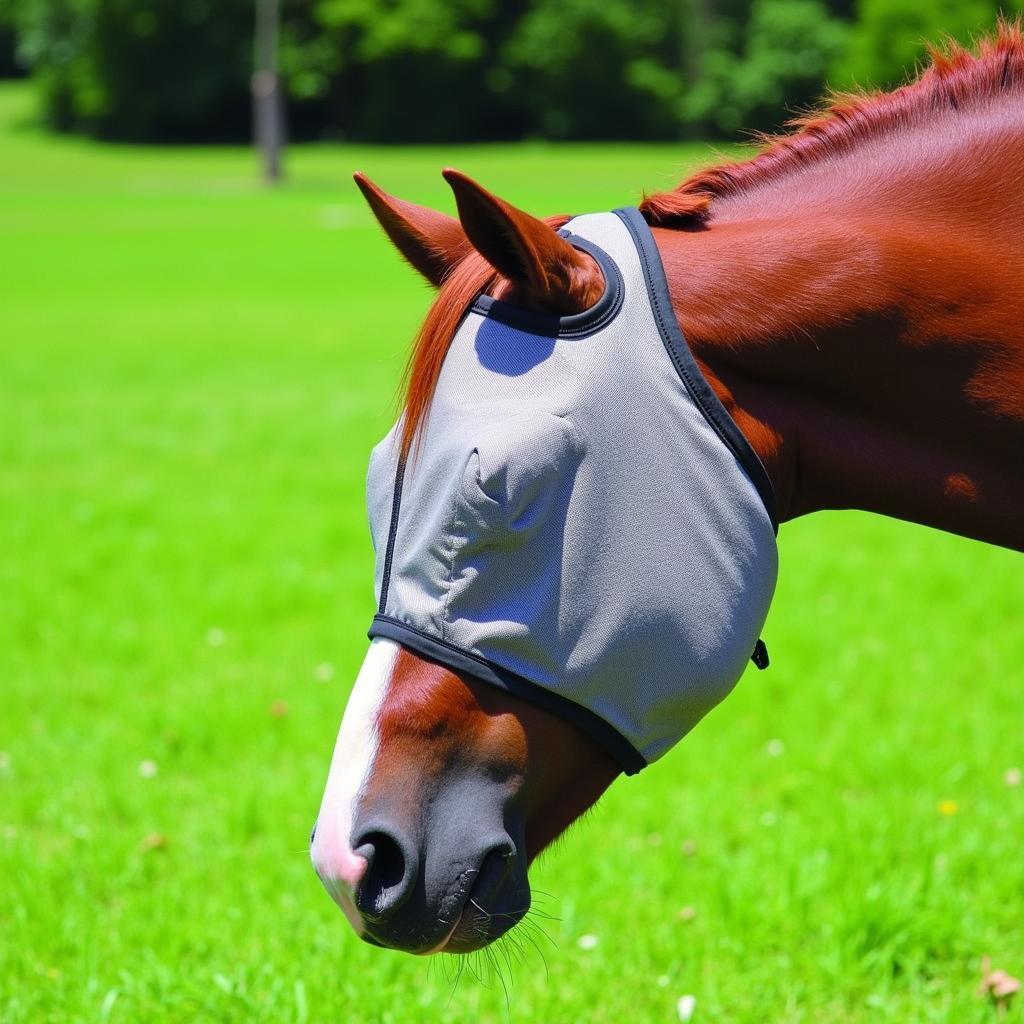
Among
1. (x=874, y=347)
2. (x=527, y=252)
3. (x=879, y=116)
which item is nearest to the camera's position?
(x=527, y=252)

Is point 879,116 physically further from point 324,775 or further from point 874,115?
point 324,775

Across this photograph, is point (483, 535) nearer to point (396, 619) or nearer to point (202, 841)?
point (396, 619)

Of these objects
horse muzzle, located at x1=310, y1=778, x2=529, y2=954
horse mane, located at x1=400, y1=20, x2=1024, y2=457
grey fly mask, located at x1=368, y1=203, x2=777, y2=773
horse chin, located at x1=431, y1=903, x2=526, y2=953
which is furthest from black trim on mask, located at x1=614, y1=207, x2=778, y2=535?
horse chin, located at x1=431, y1=903, x2=526, y2=953

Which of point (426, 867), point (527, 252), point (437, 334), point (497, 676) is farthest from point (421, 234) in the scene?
point (426, 867)

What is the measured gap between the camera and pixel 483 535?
66.2 inches

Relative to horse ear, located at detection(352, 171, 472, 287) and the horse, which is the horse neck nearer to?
the horse

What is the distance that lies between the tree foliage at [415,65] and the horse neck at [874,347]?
5930 centimetres

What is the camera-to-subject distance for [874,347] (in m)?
1.85

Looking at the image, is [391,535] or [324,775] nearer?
[391,535]

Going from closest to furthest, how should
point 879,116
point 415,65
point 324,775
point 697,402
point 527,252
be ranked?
1. point 527,252
2. point 697,402
3. point 879,116
4. point 324,775
5. point 415,65

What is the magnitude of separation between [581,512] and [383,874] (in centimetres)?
55

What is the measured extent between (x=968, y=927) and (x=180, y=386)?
9.86 m

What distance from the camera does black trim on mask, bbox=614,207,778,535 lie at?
174cm

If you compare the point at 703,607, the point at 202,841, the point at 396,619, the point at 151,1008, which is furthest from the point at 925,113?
the point at 202,841
